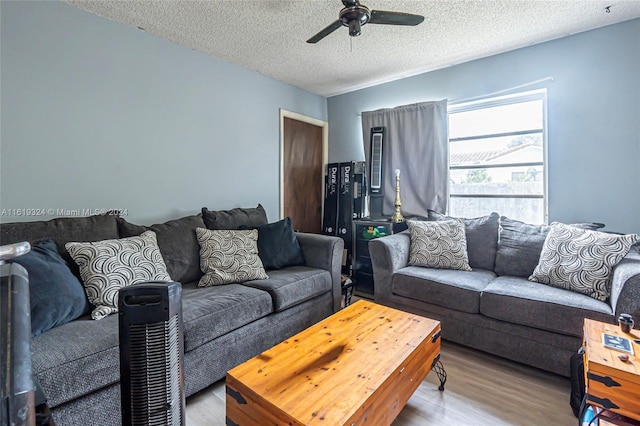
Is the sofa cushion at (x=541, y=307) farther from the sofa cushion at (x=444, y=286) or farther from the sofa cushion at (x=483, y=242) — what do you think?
the sofa cushion at (x=483, y=242)

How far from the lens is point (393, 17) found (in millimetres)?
1892

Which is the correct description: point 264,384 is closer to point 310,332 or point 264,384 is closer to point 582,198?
point 310,332

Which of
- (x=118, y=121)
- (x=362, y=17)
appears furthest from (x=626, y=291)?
(x=118, y=121)

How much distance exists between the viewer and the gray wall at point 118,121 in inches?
78.7

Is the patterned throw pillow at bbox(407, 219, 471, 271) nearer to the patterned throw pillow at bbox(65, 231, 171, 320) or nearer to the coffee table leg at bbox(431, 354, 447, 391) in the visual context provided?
Answer: the coffee table leg at bbox(431, 354, 447, 391)

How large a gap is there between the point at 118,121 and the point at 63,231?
1014 mm

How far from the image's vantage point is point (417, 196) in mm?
3559

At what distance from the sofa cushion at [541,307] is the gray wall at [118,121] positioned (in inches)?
99.4

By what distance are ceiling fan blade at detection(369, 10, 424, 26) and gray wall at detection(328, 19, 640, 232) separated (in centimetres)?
164

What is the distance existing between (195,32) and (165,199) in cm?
145

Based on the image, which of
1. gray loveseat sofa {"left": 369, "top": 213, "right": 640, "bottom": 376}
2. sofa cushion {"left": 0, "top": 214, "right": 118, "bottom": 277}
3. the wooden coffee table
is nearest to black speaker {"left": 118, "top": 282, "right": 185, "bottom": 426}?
the wooden coffee table

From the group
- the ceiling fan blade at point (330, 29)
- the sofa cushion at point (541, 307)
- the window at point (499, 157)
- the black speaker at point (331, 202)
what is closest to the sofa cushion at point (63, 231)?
the ceiling fan blade at point (330, 29)

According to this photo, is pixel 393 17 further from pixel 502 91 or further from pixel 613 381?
pixel 613 381

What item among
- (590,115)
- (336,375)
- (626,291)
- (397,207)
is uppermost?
(590,115)
